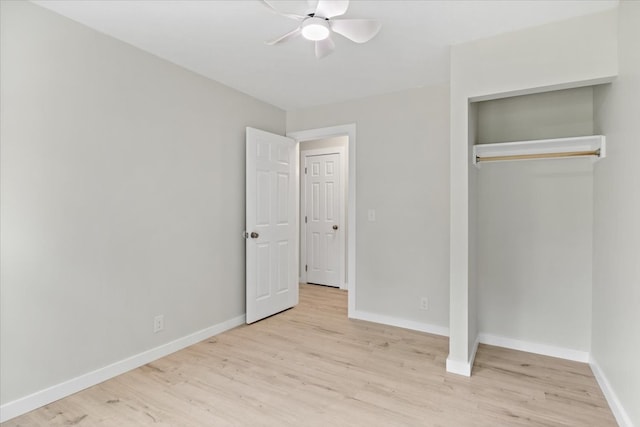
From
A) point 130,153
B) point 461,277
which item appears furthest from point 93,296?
point 461,277

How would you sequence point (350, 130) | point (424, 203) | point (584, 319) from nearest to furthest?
1. point (584, 319)
2. point (424, 203)
3. point (350, 130)

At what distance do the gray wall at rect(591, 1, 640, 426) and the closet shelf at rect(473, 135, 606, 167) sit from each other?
0.33 feet

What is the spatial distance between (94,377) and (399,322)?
2616 mm

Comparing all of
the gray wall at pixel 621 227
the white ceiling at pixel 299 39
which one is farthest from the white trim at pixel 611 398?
the white ceiling at pixel 299 39

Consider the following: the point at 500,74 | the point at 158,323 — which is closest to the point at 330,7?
the point at 500,74

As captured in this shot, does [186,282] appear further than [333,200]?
No

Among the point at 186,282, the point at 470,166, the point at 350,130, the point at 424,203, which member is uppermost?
the point at 350,130

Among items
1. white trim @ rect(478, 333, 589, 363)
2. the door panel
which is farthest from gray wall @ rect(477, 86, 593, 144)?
the door panel

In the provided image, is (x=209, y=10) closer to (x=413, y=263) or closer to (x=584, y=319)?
(x=413, y=263)

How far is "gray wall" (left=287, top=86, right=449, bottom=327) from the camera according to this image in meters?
3.25

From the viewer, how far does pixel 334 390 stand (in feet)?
7.35

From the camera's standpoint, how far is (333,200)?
17.4 feet

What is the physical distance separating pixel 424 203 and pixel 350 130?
3.74 ft

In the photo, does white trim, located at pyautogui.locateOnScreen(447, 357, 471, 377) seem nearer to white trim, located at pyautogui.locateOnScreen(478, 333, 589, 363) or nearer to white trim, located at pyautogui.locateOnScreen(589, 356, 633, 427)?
white trim, located at pyautogui.locateOnScreen(478, 333, 589, 363)
